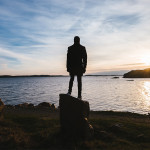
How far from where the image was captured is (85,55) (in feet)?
32.3

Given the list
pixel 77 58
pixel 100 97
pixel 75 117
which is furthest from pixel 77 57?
pixel 100 97

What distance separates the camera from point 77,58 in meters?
9.79

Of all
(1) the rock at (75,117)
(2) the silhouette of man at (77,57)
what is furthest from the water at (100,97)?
(2) the silhouette of man at (77,57)

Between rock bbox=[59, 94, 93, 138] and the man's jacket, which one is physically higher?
the man's jacket

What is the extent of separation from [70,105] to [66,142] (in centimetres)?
188

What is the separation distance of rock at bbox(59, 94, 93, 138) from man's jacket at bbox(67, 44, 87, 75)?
1.56m

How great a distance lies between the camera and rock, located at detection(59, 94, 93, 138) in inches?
356

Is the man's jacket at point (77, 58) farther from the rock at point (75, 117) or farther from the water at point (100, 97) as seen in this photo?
the water at point (100, 97)

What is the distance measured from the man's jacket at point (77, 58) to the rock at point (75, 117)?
5.12ft

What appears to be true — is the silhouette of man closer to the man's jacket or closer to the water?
the man's jacket

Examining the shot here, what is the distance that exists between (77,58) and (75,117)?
10.7 ft

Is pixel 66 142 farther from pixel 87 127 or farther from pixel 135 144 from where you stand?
pixel 135 144

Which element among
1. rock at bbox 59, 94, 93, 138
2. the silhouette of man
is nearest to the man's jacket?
the silhouette of man

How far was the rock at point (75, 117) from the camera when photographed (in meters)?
9.03
